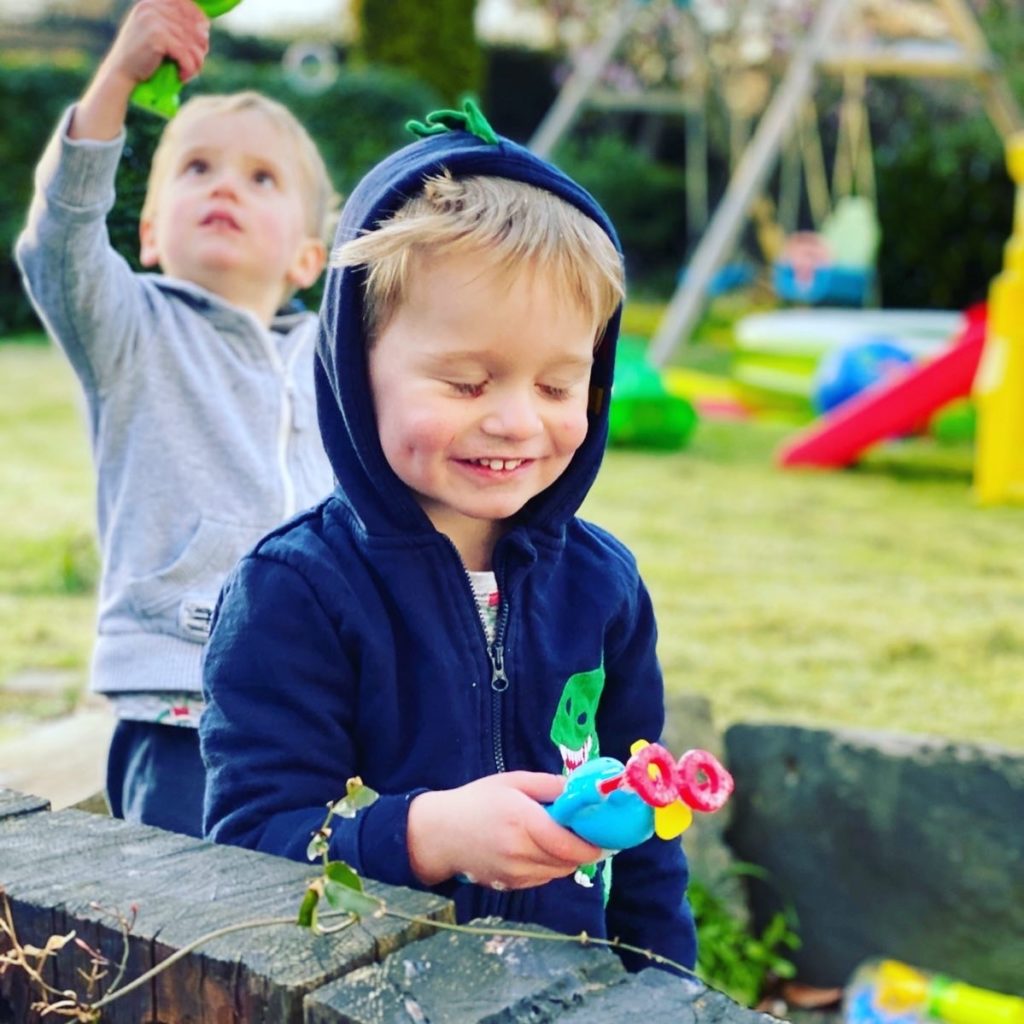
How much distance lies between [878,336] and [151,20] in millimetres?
7140

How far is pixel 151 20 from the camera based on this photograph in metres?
1.92

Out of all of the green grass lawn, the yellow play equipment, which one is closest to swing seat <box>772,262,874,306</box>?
the green grass lawn

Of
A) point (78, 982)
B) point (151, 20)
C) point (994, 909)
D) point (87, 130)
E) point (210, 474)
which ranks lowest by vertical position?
point (994, 909)

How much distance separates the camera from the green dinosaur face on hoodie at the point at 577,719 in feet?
5.06

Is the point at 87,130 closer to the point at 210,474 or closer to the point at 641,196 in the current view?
the point at 210,474

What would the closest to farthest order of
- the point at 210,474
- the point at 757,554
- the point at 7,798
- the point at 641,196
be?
the point at 7,798
the point at 210,474
the point at 757,554
the point at 641,196

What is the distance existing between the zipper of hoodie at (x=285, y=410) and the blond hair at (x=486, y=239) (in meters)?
0.77

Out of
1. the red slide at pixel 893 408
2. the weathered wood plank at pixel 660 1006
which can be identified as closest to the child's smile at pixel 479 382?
the weathered wood plank at pixel 660 1006

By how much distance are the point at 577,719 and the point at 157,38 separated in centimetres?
99

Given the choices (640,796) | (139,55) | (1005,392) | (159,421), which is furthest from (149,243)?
(1005,392)

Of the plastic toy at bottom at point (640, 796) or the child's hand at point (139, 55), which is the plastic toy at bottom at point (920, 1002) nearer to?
the plastic toy at bottom at point (640, 796)

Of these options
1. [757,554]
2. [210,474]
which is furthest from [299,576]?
[757,554]

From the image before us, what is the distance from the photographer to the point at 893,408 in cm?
706

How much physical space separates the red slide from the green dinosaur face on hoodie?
224 inches
